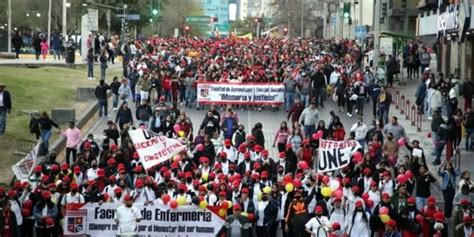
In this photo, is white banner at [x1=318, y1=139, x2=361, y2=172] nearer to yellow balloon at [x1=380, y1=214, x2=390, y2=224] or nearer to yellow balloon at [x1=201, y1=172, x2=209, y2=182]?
yellow balloon at [x1=201, y1=172, x2=209, y2=182]

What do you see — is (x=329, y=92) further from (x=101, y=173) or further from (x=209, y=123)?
(x=101, y=173)

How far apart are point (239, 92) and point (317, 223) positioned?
20.2 meters

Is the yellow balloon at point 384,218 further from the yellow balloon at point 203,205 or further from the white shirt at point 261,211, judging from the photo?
the yellow balloon at point 203,205

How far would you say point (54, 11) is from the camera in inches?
3076

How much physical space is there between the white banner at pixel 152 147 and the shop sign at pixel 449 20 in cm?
1737

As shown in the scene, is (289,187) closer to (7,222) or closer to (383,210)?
(383,210)

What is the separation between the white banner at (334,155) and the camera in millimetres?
22344

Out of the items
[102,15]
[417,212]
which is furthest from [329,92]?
[102,15]

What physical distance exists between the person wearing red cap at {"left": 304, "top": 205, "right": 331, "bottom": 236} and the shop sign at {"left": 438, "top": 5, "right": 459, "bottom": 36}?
20.8 meters

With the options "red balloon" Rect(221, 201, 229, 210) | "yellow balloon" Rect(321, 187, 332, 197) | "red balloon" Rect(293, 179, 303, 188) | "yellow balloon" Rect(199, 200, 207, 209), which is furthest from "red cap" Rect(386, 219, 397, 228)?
"yellow balloon" Rect(199, 200, 207, 209)

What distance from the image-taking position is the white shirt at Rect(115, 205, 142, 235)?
59.9 ft

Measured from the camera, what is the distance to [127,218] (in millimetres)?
18266

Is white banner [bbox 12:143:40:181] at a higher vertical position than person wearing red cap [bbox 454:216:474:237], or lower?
higher

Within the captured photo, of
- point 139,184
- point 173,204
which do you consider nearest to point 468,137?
point 139,184
